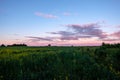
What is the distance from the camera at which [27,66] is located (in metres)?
16.6

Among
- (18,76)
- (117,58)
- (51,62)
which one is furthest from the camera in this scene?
(117,58)

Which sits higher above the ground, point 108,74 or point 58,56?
point 58,56

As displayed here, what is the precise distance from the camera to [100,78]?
50.3 ft

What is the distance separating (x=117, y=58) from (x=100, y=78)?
883 centimetres

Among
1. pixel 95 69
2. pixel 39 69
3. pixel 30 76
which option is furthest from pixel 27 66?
pixel 95 69

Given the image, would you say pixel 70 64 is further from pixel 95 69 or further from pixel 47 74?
pixel 47 74

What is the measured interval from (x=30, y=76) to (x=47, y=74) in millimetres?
1280

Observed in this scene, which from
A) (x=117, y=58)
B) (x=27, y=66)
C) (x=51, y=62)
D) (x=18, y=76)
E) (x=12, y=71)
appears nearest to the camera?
(x=18, y=76)

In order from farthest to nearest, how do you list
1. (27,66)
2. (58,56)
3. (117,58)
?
(117,58)
(58,56)
(27,66)

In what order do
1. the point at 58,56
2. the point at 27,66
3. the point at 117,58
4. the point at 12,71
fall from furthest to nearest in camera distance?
1. the point at 117,58
2. the point at 58,56
3. the point at 27,66
4. the point at 12,71

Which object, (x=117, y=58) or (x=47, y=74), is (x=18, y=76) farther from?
(x=117, y=58)

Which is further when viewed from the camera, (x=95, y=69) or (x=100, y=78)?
(x=95, y=69)

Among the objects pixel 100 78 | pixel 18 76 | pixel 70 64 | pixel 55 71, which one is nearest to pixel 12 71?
pixel 18 76

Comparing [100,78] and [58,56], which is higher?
[58,56]
